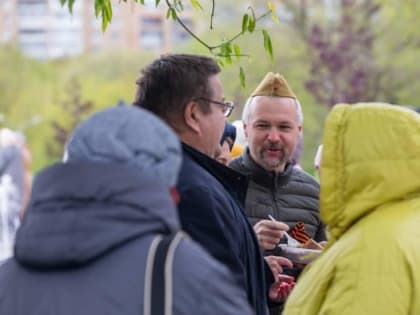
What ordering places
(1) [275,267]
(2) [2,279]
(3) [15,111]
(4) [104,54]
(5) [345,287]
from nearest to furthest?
(2) [2,279], (5) [345,287], (1) [275,267], (3) [15,111], (4) [104,54]

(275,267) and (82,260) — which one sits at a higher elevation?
(82,260)

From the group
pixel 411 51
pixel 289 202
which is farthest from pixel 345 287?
pixel 411 51

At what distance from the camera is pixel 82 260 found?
9.52ft

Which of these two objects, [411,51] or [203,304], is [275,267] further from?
[411,51]

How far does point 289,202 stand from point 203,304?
2907 mm

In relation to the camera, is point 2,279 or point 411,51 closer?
point 2,279

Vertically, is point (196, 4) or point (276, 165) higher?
point (196, 4)

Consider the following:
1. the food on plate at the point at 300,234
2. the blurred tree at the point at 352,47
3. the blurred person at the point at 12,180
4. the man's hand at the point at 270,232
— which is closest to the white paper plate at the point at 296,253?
the man's hand at the point at 270,232

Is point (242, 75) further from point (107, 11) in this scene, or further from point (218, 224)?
point (218, 224)

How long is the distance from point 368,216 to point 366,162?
17 centimetres

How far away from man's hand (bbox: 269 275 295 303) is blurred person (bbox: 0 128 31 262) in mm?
11803

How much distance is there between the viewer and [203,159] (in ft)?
14.6

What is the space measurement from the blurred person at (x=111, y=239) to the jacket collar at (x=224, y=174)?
4.54 ft

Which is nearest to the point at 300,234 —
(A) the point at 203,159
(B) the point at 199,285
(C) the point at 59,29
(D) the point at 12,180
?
(A) the point at 203,159
